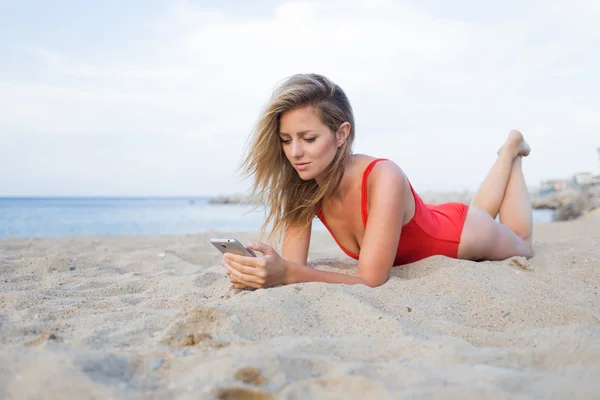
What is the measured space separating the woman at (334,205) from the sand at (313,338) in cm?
21

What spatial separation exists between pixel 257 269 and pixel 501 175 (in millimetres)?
2846

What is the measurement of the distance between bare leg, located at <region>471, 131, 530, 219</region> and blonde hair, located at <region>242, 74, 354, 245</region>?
185 cm

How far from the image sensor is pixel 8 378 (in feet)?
4.56


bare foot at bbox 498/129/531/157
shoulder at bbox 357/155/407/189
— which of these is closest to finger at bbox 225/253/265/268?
shoulder at bbox 357/155/407/189

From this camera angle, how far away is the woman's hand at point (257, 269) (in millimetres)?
2539

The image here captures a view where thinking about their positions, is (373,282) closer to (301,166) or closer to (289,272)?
(289,272)

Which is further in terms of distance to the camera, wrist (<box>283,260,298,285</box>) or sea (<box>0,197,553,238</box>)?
sea (<box>0,197,553,238</box>)

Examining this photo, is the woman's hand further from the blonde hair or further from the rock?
the rock

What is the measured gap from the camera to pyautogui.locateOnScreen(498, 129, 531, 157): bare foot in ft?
14.2

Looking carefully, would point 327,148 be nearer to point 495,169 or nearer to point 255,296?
point 255,296

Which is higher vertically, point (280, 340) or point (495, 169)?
point (495, 169)

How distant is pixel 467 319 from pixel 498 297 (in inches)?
13.8

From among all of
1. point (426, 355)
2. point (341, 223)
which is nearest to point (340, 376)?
point (426, 355)

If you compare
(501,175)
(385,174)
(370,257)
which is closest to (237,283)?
(370,257)
